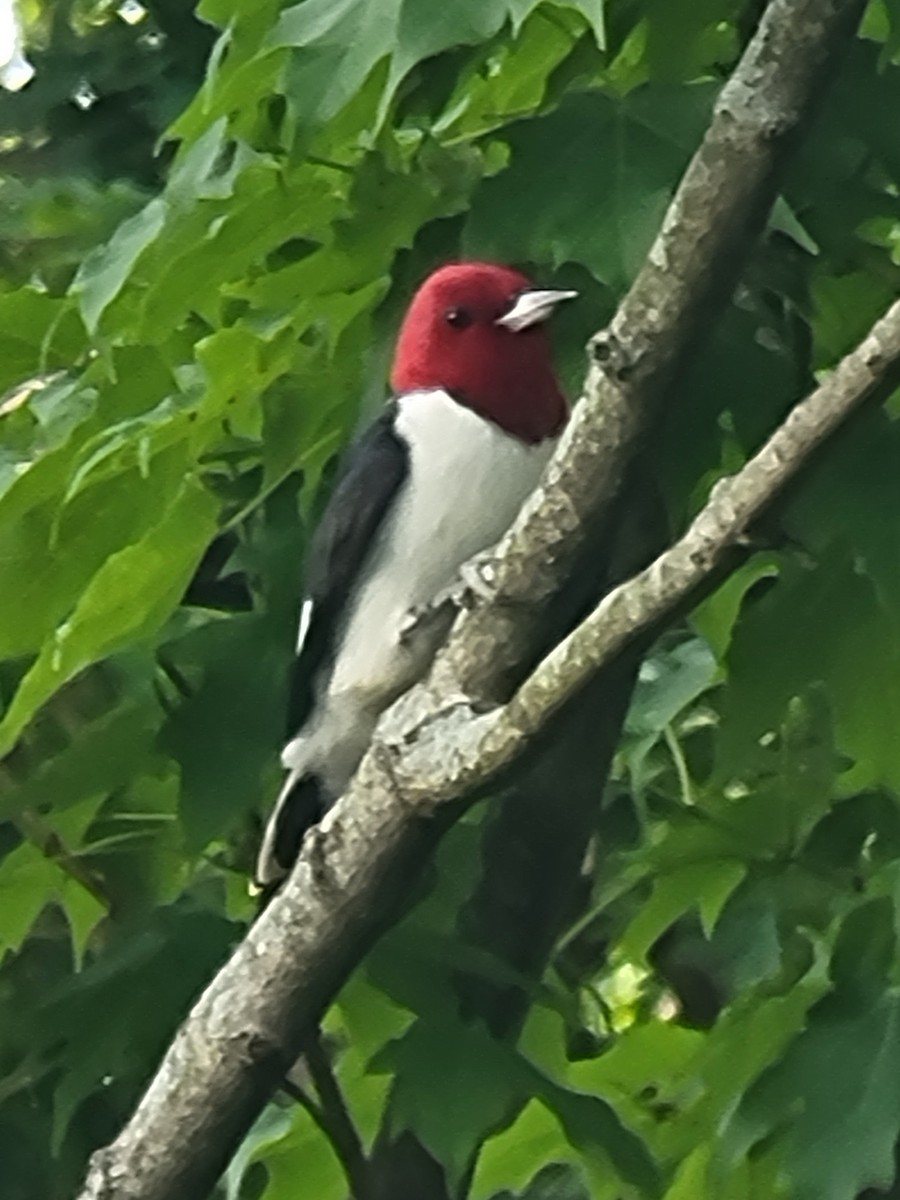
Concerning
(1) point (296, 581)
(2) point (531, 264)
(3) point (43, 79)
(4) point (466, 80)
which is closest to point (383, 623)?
(1) point (296, 581)

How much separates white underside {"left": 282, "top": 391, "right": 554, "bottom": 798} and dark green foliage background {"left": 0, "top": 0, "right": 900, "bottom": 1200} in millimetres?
83

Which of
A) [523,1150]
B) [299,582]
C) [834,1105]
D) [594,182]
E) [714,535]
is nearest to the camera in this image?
[714,535]

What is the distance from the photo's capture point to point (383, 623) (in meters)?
1.38

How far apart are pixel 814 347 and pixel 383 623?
0.38 meters

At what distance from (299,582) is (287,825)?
17cm

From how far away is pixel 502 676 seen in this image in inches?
42.5

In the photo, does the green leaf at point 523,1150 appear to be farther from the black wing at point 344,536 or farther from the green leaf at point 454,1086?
the black wing at point 344,536

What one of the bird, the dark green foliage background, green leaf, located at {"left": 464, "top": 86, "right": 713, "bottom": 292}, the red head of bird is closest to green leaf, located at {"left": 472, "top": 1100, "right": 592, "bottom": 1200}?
the dark green foliage background

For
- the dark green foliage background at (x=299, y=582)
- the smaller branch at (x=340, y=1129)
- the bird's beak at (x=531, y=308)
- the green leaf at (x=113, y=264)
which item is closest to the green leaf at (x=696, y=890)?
the dark green foliage background at (x=299, y=582)

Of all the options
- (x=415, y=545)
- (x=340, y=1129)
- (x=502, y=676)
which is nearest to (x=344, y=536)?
(x=415, y=545)

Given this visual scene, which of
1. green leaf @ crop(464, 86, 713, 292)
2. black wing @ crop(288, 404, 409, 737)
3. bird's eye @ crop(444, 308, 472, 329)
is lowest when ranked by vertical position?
black wing @ crop(288, 404, 409, 737)

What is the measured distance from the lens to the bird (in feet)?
4.32

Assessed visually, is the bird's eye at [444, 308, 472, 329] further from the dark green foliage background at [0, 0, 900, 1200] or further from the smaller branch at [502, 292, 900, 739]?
the smaller branch at [502, 292, 900, 739]

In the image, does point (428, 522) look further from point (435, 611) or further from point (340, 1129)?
point (340, 1129)
